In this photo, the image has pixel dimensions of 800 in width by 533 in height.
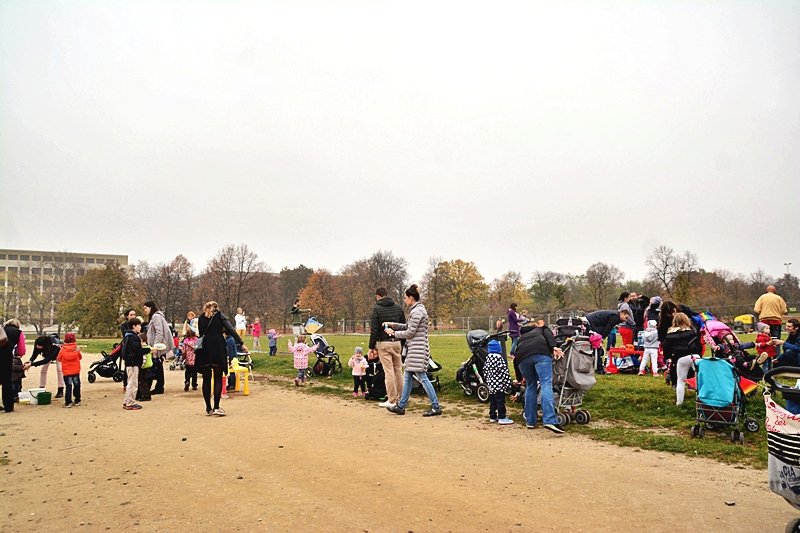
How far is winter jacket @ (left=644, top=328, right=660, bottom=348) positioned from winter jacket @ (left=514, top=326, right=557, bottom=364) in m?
5.22

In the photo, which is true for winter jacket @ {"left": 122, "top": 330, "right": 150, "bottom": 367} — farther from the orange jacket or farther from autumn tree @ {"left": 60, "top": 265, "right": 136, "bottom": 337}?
autumn tree @ {"left": 60, "top": 265, "right": 136, "bottom": 337}

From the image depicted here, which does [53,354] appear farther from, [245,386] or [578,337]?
[578,337]

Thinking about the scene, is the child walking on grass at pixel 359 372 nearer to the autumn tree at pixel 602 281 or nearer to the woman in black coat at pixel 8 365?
the woman in black coat at pixel 8 365

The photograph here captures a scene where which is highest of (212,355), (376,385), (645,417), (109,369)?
(212,355)

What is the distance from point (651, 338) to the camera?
41.4ft

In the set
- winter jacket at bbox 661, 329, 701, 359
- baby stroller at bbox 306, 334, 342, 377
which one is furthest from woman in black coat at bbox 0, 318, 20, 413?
winter jacket at bbox 661, 329, 701, 359

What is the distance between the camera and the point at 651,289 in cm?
6088

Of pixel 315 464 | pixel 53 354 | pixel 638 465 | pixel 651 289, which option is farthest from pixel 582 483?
pixel 651 289

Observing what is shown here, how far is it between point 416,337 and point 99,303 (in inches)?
2066

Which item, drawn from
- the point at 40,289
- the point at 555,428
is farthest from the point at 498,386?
the point at 40,289

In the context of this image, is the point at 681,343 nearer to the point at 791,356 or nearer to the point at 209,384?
the point at 791,356

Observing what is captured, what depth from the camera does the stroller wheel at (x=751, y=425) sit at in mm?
7367

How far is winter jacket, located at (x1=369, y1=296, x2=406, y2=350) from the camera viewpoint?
10504 mm

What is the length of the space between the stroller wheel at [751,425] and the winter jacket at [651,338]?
5162 millimetres
